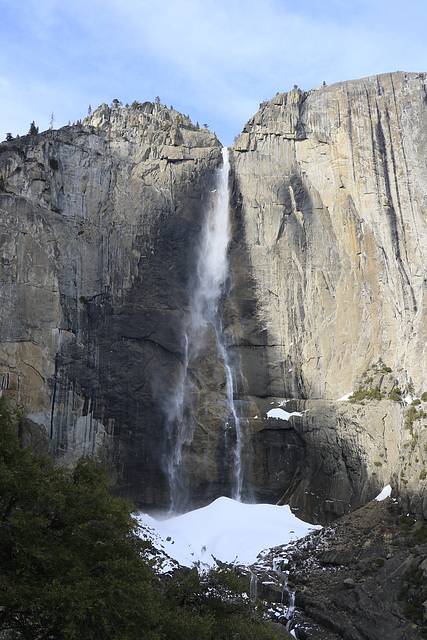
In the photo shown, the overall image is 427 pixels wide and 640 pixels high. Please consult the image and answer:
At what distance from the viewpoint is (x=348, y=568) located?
29719 millimetres

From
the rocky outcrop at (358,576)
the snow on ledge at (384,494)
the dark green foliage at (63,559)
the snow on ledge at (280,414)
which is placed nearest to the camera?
the dark green foliage at (63,559)

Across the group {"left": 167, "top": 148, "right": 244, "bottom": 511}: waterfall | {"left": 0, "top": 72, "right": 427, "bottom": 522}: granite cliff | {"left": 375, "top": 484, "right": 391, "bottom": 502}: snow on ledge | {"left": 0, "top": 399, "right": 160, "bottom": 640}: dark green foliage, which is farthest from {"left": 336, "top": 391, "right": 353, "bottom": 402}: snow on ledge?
{"left": 0, "top": 399, "right": 160, "bottom": 640}: dark green foliage

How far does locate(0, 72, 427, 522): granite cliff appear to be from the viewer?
38.1 m

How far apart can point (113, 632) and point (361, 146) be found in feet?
120

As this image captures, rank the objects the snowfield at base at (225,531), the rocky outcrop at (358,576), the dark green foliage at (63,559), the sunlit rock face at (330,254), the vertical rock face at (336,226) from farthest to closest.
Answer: the vertical rock face at (336,226)
the sunlit rock face at (330,254)
the snowfield at base at (225,531)
the rocky outcrop at (358,576)
the dark green foliage at (63,559)

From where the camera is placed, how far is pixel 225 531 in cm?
3578

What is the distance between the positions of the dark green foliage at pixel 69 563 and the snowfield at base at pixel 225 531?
1545 centimetres

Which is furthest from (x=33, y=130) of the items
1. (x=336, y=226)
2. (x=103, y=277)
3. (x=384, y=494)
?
(x=384, y=494)

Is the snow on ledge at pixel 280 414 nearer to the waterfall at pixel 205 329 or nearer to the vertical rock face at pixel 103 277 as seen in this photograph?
the waterfall at pixel 205 329

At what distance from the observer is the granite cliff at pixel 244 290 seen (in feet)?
125

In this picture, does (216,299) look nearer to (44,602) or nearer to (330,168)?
(330,168)

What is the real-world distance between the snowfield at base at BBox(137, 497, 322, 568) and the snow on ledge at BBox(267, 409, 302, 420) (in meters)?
5.58

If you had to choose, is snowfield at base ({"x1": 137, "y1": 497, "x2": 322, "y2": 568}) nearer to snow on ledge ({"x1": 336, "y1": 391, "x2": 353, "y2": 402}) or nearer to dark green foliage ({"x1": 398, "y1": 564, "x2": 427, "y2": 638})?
snow on ledge ({"x1": 336, "y1": 391, "x2": 353, "y2": 402})

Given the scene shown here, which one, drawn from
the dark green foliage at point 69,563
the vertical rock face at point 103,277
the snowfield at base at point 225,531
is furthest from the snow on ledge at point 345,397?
the dark green foliage at point 69,563
